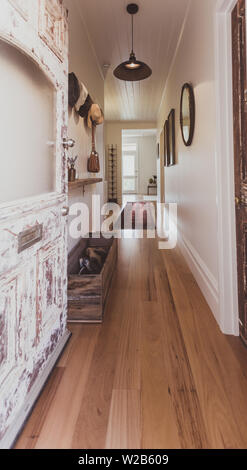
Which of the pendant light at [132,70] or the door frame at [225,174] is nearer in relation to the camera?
the door frame at [225,174]

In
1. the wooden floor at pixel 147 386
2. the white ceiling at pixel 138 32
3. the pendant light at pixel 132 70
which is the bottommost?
the wooden floor at pixel 147 386

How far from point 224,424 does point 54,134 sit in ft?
5.14

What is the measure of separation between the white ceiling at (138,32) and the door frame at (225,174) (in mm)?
1725

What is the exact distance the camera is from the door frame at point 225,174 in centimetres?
189

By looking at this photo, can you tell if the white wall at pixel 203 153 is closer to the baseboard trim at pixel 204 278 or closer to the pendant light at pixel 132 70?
the baseboard trim at pixel 204 278

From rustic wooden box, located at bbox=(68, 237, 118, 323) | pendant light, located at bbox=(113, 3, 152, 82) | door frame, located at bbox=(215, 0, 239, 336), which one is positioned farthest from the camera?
pendant light, located at bbox=(113, 3, 152, 82)

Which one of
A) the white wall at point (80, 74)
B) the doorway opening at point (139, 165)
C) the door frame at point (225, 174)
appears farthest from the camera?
the doorway opening at point (139, 165)

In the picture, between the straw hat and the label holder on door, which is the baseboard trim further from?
the straw hat

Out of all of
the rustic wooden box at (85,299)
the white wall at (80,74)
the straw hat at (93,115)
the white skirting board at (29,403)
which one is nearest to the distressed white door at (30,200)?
the white skirting board at (29,403)

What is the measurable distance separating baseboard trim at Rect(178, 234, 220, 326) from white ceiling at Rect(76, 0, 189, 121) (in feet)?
8.45

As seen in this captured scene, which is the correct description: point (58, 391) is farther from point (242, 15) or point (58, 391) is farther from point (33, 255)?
point (242, 15)

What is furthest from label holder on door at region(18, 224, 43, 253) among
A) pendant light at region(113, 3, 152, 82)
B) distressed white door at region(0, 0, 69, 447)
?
pendant light at region(113, 3, 152, 82)

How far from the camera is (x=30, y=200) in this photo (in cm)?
133

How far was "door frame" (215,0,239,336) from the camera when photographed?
1.89 metres
